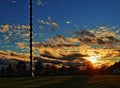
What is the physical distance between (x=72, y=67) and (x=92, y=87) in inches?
1873

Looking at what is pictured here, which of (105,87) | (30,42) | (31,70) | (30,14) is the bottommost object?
(105,87)

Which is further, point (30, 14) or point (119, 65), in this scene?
point (119, 65)

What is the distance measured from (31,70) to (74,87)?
77.2 feet

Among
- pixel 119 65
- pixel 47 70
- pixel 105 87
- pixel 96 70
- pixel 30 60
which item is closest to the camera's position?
pixel 105 87

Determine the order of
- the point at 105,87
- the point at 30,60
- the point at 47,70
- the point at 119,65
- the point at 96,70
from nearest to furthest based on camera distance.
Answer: the point at 105,87
the point at 30,60
the point at 96,70
the point at 47,70
the point at 119,65

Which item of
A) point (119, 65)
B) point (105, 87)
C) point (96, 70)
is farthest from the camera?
point (119, 65)

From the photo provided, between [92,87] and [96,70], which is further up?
[96,70]

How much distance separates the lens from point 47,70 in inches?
2687

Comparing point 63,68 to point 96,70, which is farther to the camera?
point 63,68

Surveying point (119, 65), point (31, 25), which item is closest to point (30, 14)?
point (31, 25)

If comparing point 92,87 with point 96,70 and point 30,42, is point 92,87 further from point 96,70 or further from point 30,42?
point 96,70

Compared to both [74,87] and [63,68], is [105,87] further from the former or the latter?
[63,68]

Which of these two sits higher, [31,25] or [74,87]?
[31,25]

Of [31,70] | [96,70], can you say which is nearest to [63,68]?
[96,70]
